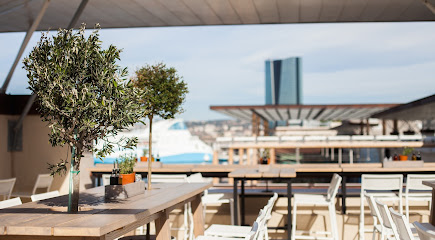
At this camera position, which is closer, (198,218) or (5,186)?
(198,218)

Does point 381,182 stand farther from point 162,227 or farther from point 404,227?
point 162,227

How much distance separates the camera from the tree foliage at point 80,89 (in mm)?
2898

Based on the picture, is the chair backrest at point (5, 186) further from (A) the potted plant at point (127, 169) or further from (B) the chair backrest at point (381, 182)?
(B) the chair backrest at point (381, 182)

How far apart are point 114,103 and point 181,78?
204 cm

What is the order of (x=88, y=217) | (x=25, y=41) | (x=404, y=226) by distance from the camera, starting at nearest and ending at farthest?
(x=88, y=217)
(x=404, y=226)
(x=25, y=41)

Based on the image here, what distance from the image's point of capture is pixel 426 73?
137 feet

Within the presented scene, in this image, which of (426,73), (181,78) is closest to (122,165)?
(181,78)

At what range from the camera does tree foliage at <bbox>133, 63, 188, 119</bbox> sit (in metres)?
4.67

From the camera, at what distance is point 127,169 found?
393 centimetres

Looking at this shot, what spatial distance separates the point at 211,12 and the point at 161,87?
3184mm

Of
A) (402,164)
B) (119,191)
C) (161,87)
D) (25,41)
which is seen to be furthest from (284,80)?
(119,191)

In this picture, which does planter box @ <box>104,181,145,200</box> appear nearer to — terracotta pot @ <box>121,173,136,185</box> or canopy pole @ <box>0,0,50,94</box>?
terracotta pot @ <box>121,173,136,185</box>

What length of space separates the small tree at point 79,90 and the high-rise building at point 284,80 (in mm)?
159834

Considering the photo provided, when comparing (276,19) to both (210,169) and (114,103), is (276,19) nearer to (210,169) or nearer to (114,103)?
(210,169)
